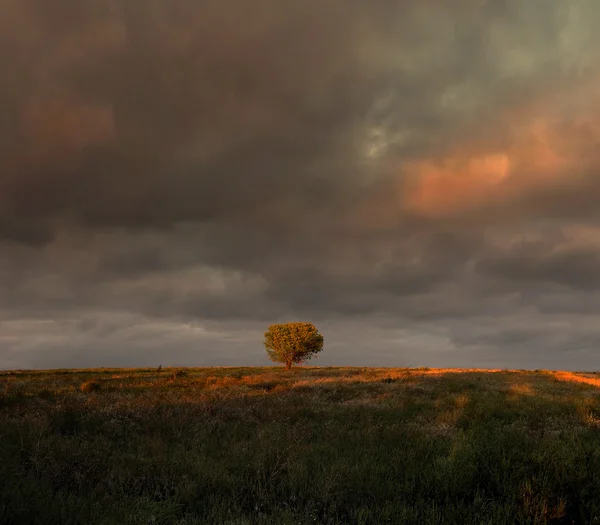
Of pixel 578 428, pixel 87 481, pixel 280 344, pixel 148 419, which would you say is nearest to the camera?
pixel 87 481

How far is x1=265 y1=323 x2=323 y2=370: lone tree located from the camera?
239 feet

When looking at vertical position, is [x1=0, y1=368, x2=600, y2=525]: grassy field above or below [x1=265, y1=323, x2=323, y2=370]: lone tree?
below

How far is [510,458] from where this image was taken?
23.0 ft

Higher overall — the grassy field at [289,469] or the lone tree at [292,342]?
the lone tree at [292,342]

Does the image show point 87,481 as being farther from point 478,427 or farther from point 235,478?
point 478,427

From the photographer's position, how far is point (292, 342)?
239 feet

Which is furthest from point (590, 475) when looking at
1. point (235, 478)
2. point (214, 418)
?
point (214, 418)

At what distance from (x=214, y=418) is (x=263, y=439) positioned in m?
3.38

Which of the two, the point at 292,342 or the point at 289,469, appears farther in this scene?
the point at 292,342

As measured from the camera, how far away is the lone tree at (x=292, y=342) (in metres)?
72.8

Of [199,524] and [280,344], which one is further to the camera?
[280,344]

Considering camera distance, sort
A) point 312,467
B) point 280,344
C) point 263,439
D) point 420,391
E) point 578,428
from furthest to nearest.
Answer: point 280,344, point 420,391, point 578,428, point 263,439, point 312,467

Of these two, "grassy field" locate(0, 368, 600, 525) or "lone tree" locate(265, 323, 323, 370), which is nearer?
"grassy field" locate(0, 368, 600, 525)

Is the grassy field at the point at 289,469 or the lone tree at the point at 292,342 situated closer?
the grassy field at the point at 289,469
